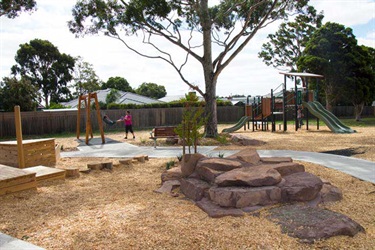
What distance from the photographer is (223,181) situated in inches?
194

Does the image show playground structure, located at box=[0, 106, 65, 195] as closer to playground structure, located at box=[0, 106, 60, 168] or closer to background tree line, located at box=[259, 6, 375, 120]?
playground structure, located at box=[0, 106, 60, 168]

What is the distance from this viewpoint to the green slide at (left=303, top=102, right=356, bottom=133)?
16.4 m

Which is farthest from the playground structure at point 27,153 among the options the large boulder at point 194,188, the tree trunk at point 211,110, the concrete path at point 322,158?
the tree trunk at point 211,110

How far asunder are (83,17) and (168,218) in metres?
14.1

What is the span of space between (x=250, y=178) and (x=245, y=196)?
1.22 feet

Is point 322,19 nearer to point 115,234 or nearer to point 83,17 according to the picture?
point 83,17

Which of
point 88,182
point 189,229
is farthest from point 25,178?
point 189,229

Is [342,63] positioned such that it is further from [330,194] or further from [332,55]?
[330,194]

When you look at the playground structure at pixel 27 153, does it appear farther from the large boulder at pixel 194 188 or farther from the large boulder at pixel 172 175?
the large boulder at pixel 194 188

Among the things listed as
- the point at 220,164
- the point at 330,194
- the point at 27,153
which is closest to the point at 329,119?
the point at 330,194

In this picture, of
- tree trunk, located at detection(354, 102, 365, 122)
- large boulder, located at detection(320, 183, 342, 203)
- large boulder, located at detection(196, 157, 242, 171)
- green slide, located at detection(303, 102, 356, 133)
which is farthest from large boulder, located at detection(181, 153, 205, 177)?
tree trunk, located at detection(354, 102, 365, 122)

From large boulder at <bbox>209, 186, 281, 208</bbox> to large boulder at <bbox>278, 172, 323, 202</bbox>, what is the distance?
128 mm

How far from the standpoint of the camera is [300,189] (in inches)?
187

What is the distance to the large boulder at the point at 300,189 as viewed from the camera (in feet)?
15.6
